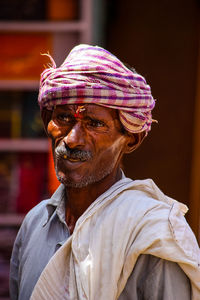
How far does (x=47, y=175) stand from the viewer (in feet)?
13.8

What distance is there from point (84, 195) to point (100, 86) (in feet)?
1.46

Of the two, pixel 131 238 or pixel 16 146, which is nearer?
pixel 131 238

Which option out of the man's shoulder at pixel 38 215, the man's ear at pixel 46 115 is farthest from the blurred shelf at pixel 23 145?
the man's ear at pixel 46 115

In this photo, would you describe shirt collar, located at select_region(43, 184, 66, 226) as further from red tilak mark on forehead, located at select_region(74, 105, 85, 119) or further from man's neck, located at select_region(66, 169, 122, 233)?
red tilak mark on forehead, located at select_region(74, 105, 85, 119)

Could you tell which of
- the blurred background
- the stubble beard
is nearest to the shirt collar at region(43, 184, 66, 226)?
the stubble beard

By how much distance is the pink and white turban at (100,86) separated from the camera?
5.84 ft

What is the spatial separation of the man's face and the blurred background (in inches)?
90.6

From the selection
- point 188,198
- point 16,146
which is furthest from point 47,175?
point 188,198

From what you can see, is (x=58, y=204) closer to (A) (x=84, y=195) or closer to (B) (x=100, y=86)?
(A) (x=84, y=195)

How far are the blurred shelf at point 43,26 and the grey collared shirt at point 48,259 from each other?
2.22 m

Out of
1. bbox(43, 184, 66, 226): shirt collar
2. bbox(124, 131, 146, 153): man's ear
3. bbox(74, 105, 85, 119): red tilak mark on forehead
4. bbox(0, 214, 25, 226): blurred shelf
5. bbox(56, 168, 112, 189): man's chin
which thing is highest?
bbox(74, 105, 85, 119): red tilak mark on forehead

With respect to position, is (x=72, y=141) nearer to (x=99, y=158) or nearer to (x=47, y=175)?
(x=99, y=158)

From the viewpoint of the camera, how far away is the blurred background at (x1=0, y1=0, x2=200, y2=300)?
406cm

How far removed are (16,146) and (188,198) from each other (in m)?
1.89
